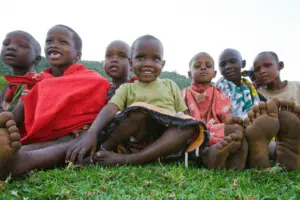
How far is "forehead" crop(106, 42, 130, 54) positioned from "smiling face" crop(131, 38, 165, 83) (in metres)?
0.71

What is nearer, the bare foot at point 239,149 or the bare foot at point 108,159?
the bare foot at point 239,149

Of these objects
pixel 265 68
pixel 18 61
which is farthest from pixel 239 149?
pixel 18 61

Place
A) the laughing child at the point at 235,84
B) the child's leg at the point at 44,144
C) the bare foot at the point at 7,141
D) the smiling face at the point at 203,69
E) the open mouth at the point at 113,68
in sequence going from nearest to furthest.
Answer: the bare foot at the point at 7,141
the child's leg at the point at 44,144
the smiling face at the point at 203,69
the open mouth at the point at 113,68
the laughing child at the point at 235,84

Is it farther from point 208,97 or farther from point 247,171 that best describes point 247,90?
point 247,171

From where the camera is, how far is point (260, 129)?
208cm

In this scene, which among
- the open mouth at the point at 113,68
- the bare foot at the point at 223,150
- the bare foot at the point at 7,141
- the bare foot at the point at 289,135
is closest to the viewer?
the bare foot at the point at 7,141

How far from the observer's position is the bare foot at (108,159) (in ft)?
7.34

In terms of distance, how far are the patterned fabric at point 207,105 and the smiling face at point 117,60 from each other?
28.3 inches

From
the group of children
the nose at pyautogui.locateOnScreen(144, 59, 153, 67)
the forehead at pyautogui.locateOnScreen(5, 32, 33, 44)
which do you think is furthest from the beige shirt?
the forehead at pyautogui.locateOnScreen(5, 32, 33, 44)

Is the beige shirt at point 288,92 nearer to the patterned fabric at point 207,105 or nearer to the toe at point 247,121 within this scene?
the patterned fabric at point 207,105

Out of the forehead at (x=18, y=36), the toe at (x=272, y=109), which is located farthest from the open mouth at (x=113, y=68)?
the toe at (x=272, y=109)

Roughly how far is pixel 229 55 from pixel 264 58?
0.45 metres

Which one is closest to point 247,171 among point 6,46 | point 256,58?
point 256,58

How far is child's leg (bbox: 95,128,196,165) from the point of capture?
225cm
